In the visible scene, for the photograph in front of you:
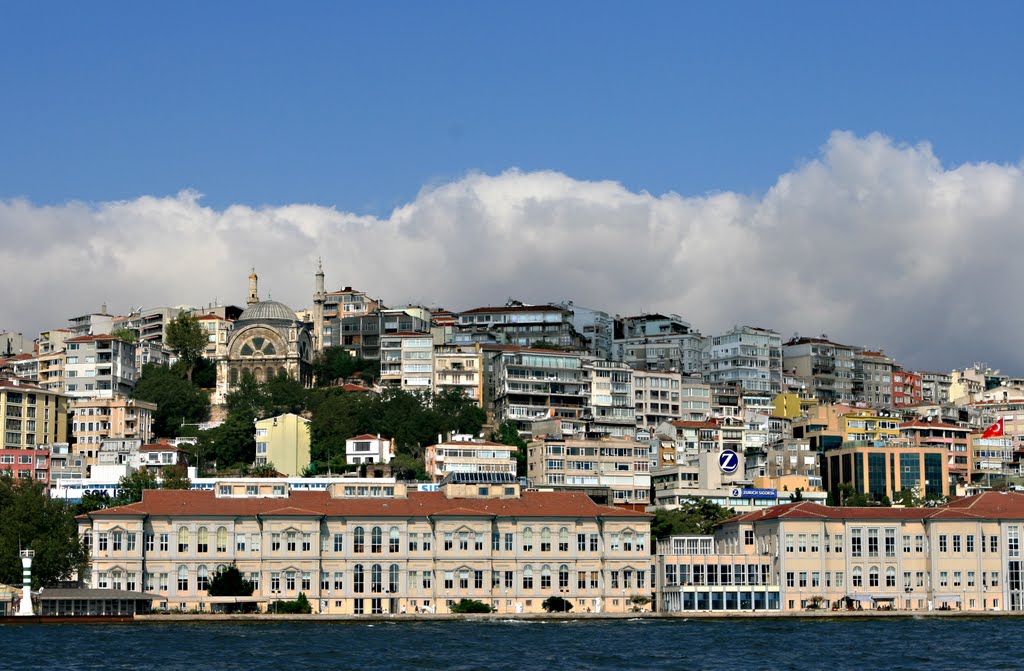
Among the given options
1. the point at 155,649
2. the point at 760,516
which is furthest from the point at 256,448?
the point at 155,649

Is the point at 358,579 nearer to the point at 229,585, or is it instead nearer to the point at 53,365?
the point at 229,585

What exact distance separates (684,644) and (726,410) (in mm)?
71304

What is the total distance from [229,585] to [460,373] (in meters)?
48.3

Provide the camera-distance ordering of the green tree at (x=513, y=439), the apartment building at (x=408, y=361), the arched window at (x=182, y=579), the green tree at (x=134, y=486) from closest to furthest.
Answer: the arched window at (x=182, y=579)
the green tree at (x=134, y=486)
the green tree at (x=513, y=439)
the apartment building at (x=408, y=361)

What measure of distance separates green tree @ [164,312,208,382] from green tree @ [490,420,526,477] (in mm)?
28382

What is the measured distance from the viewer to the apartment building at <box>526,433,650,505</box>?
116812 mm

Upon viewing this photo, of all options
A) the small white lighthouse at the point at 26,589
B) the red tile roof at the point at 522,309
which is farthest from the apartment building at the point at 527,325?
the small white lighthouse at the point at 26,589

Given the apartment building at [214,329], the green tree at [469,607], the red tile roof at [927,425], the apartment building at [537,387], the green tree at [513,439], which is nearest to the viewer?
the green tree at [469,607]

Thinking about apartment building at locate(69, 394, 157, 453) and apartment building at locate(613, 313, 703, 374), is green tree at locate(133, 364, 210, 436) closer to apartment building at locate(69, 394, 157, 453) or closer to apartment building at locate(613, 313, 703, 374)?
apartment building at locate(69, 394, 157, 453)

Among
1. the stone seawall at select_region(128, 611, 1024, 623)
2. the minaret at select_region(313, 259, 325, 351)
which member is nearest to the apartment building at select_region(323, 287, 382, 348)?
the minaret at select_region(313, 259, 325, 351)

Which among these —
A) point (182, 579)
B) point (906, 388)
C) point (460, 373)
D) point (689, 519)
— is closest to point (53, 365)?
point (460, 373)

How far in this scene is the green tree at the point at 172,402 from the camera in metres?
132

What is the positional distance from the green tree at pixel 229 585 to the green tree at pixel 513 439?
2880cm

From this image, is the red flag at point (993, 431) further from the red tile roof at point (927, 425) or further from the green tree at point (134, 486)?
the green tree at point (134, 486)
